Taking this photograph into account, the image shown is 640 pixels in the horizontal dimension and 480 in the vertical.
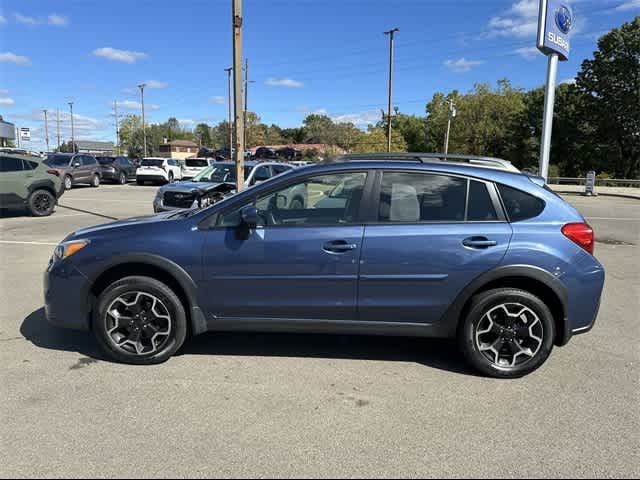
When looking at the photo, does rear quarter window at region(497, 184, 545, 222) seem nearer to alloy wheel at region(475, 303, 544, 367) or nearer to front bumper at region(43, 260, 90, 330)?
alloy wheel at region(475, 303, 544, 367)

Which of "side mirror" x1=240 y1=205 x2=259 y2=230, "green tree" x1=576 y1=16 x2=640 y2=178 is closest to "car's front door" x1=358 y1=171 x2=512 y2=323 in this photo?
"side mirror" x1=240 y1=205 x2=259 y2=230

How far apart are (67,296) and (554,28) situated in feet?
40.3

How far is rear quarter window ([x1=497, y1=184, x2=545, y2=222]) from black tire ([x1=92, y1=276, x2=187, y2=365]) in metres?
2.69

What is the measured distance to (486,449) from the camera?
2.88 metres

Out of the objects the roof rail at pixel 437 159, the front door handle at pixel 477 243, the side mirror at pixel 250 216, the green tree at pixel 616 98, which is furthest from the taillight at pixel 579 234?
the green tree at pixel 616 98

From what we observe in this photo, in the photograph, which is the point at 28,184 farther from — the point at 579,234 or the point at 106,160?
the point at 106,160

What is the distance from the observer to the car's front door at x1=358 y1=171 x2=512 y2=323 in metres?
3.69

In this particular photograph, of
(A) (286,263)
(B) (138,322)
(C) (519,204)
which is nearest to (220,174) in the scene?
(B) (138,322)

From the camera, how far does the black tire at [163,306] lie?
3.88 meters

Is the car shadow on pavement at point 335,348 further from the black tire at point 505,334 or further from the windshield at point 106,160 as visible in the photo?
the windshield at point 106,160

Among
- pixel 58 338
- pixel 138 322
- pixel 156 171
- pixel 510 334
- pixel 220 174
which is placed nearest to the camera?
pixel 510 334

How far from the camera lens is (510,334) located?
3812 millimetres

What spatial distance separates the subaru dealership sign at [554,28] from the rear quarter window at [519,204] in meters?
9.29

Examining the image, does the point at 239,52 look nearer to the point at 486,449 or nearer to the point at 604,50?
the point at 486,449
